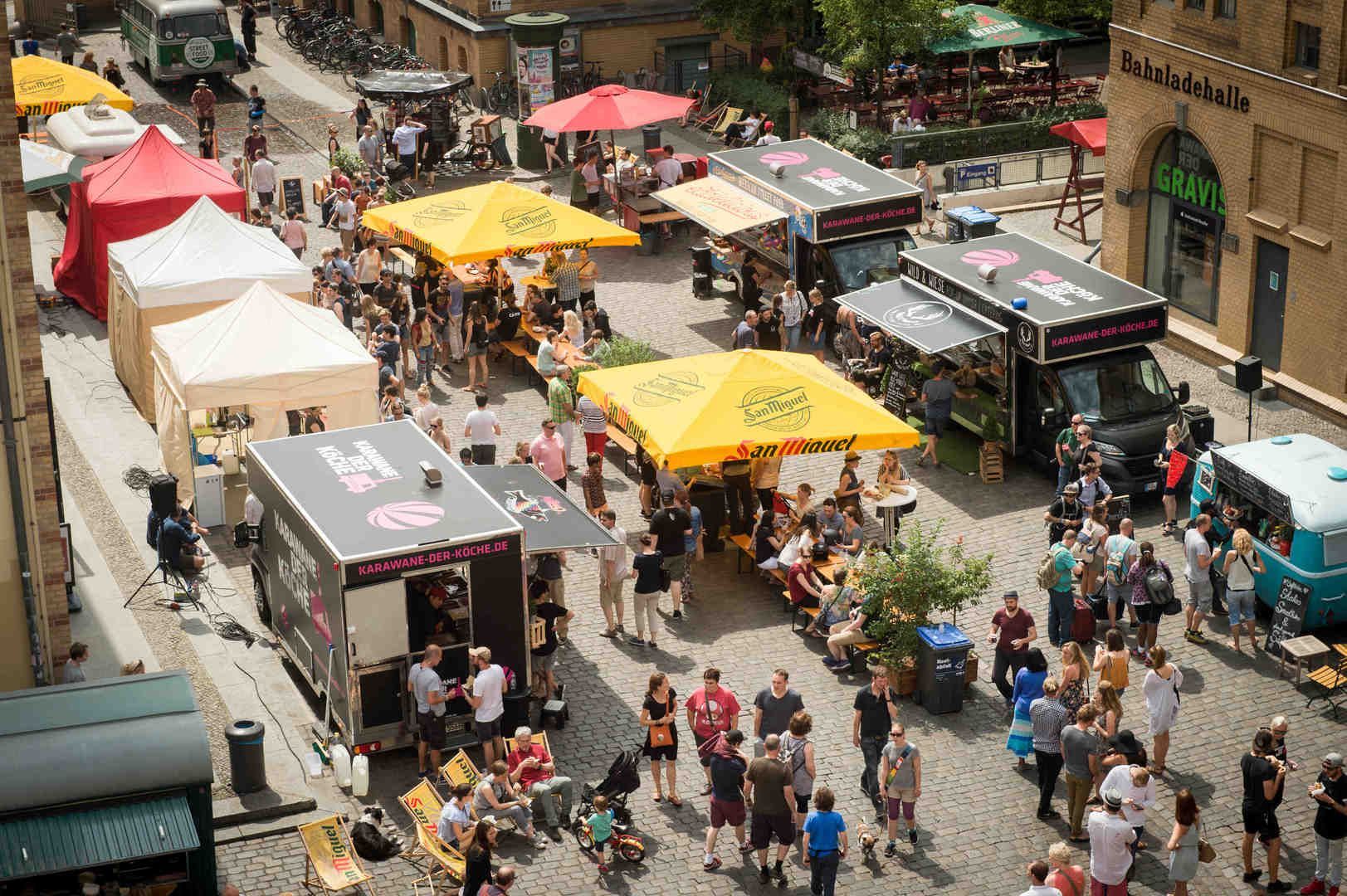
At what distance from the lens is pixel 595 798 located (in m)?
17.8

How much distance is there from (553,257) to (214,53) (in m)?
22.0

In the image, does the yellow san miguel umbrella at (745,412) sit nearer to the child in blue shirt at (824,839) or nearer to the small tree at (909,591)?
the small tree at (909,591)

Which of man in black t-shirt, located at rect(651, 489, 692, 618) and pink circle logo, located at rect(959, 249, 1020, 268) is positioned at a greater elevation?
pink circle logo, located at rect(959, 249, 1020, 268)

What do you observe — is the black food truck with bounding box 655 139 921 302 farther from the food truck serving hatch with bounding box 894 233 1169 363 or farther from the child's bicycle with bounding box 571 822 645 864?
the child's bicycle with bounding box 571 822 645 864

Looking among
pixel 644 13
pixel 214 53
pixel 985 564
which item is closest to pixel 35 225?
pixel 214 53

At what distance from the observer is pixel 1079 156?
122 ft

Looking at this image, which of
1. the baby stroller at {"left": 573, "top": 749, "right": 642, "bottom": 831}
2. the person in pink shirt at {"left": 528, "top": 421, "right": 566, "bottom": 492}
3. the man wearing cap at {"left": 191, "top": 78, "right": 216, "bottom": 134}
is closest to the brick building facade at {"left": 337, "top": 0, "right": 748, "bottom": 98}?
the man wearing cap at {"left": 191, "top": 78, "right": 216, "bottom": 134}

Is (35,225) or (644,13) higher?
(644,13)

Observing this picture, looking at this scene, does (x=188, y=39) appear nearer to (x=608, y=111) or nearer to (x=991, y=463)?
(x=608, y=111)

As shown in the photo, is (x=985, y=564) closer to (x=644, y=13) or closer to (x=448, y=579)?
(x=448, y=579)

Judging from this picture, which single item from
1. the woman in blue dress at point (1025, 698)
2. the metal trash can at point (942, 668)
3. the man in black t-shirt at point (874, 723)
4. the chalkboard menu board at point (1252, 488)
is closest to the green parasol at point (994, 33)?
the chalkboard menu board at point (1252, 488)

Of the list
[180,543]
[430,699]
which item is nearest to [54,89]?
[180,543]

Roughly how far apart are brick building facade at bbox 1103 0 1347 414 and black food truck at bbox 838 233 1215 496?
4.07 meters

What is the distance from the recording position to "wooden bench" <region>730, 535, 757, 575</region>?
23562 millimetres
